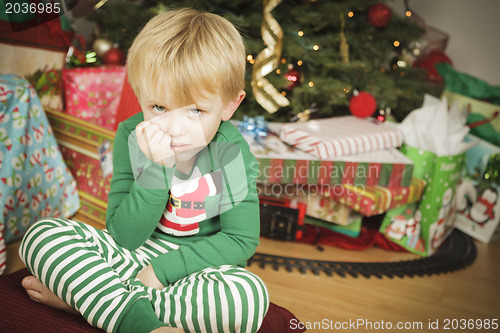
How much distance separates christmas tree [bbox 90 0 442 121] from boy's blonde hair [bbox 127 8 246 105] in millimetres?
644

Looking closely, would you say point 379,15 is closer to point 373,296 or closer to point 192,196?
point 373,296

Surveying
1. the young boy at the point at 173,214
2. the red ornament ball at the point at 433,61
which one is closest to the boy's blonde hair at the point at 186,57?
the young boy at the point at 173,214

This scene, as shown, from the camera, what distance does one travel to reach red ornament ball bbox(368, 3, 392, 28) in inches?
62.4

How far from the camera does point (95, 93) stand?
1.38m

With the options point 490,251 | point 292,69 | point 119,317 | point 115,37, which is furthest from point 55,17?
point 490,251

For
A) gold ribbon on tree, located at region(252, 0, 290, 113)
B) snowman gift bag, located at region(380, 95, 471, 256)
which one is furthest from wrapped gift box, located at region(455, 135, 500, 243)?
gold ribbon on tree, located at region(252, 0, 290, 113)

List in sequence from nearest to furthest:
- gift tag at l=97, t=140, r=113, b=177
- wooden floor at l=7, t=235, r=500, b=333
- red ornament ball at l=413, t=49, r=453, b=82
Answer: wooden floor at l=7, t=235, r=500, b=333
gift tag at l=97, t=140, r=113, b=177
red ornament ball at l=413, t=49, r=453, b=82

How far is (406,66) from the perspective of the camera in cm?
178

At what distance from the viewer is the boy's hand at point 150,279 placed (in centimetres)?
69

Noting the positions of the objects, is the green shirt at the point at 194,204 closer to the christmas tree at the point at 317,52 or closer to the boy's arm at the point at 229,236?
the boy's arm at the point at 229,236

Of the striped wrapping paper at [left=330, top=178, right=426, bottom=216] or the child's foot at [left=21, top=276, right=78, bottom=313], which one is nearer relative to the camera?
the child's foot at [left=21, top=276, right=78, bottom=313]

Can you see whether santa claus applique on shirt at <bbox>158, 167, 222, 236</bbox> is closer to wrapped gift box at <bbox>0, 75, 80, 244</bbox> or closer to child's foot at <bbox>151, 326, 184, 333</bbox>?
child's foot at <bbox>151, 326, 184, 333</bbox>

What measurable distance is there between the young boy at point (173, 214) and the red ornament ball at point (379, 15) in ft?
3.58

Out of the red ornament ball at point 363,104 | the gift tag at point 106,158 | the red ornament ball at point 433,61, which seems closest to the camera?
the gift tag at point 106,158
